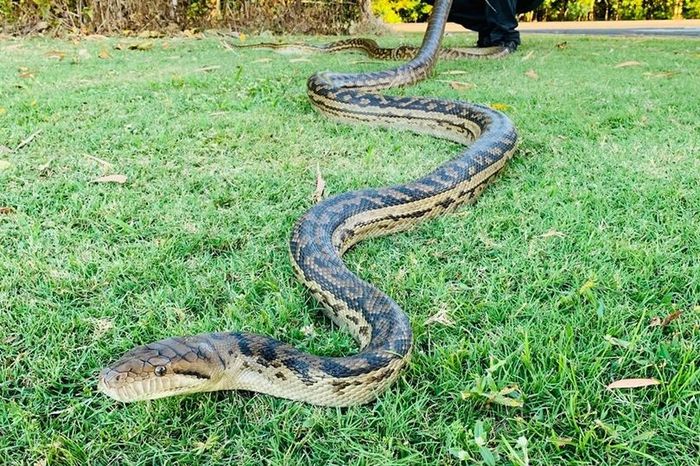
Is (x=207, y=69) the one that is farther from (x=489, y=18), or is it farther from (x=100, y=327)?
(x=100, y=327)

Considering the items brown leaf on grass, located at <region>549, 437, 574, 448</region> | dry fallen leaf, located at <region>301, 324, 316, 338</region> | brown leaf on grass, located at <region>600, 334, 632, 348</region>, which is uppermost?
brown leaf on grass, located at <region>600, 334, 632, 348</region>

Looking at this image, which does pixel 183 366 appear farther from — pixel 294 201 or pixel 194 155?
pixel 194 155

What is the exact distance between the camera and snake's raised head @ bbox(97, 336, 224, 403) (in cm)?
208

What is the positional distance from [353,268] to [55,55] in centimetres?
778

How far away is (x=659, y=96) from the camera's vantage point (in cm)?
608

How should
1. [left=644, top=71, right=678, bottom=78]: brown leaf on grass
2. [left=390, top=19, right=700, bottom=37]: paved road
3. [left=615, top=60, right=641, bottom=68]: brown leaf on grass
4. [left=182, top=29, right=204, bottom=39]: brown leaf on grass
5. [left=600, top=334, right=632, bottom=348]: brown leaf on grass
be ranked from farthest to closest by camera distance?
[left=390, top=19, right=700, bottom=37]: paved road < [left=182, top=29, right=204, bottom=39]: brown leaf on grass < [left=615, top=60, right=641, bottom=68]: brown leaf on grass < [left=644, top=71, right=678, bottom=78]: brown leaf on grass < [left=600, top=334, right=632, bottom=348]: brown leaf on grass

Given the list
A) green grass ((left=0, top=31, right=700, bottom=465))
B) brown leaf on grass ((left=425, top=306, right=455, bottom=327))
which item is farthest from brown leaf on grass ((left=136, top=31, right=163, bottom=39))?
brown leaf on grass ((left=425, top=306, right=455, bottom=327))

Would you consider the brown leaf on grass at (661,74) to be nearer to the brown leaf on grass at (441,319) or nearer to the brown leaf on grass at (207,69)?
the brown leaf on grass at (207,69)

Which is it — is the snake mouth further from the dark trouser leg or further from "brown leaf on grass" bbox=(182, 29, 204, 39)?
"brown leaf on grass" bbox=(182, 29, 204, 39)

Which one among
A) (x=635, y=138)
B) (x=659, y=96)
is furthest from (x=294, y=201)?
(x=659, y=96)

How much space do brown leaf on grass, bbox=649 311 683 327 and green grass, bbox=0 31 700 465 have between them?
3 cm

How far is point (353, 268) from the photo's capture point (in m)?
3.23

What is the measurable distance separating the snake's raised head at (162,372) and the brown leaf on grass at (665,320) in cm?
181

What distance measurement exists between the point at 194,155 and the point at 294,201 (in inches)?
44.1
